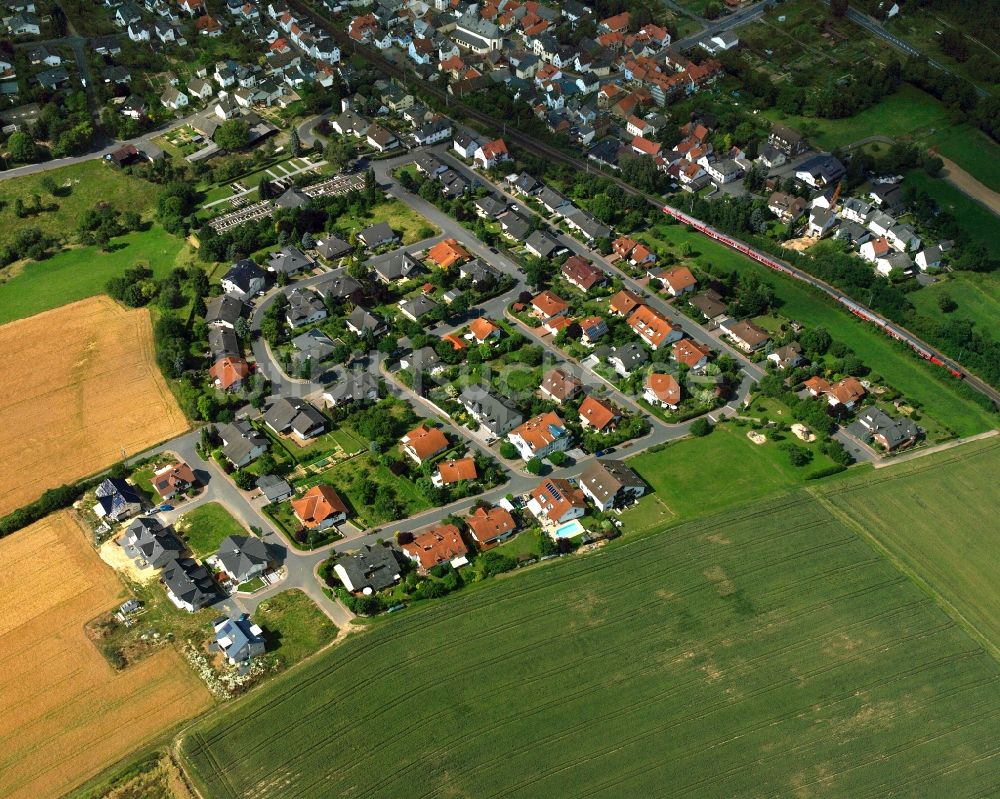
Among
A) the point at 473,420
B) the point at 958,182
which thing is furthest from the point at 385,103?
the point at 958,182

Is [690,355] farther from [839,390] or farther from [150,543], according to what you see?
[150,543]

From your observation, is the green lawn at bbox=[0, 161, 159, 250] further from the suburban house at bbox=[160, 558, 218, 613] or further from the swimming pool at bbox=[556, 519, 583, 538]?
the swimming pool at bbox=[556, 519, 583, 538]

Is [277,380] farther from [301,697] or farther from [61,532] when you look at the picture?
[301,697]

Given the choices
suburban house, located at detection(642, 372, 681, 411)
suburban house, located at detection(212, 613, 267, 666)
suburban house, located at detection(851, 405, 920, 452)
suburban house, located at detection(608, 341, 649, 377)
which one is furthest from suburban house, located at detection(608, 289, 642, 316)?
suburban house, located at detection(212, 613, 267, 666)

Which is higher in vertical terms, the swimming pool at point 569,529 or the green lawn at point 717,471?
the green lawn at point 717,471

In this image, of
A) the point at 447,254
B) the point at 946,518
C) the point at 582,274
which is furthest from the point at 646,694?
the point at 447,254

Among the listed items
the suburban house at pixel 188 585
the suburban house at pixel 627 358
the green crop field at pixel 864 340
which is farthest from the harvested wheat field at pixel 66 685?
the green crop field at pixel 864 340

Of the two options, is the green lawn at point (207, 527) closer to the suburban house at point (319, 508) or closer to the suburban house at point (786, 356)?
the suburban house at point (319, 508)
